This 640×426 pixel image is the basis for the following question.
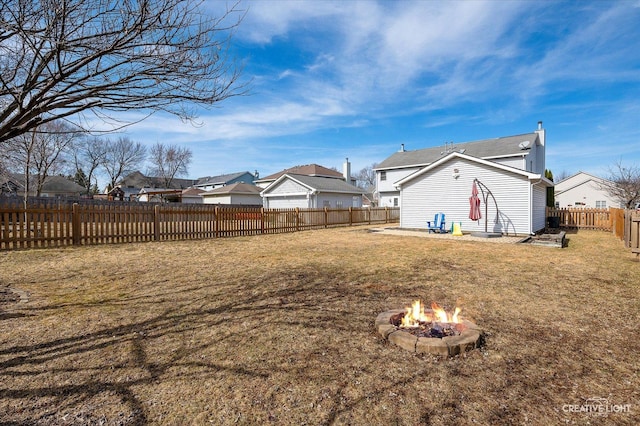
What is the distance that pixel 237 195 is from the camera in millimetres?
37438

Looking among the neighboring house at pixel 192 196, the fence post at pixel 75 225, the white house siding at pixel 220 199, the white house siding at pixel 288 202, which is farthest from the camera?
the neighboring house at pixel 192 196

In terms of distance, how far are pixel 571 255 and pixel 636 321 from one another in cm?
615

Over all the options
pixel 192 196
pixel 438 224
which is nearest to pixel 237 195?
pixel 192 196

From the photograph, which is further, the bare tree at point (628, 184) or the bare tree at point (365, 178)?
the bare tree at point (365, 178)

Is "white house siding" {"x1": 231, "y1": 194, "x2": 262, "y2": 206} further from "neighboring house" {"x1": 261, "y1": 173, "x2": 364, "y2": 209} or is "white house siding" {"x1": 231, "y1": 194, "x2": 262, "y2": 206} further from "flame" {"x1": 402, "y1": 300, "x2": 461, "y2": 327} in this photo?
"flame" {"x1": 402, "y1": 300, "x2": 461, "y2": 327}

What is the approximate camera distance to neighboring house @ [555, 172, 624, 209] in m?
38.6

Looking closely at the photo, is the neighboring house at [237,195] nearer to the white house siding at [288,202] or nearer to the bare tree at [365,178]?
the white house siding at [288,202]

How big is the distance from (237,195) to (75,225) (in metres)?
27.0

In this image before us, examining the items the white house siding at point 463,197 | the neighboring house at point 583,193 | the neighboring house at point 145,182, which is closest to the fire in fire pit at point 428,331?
the white house siding at point 463,197

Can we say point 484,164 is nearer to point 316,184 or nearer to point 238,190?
point 316,184

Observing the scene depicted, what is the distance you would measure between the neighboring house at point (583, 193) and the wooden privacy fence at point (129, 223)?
38.9 metres

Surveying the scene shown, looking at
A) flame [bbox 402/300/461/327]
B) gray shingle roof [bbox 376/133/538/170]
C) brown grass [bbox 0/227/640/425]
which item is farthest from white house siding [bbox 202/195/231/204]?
flame [bbox 402/300/461/327]

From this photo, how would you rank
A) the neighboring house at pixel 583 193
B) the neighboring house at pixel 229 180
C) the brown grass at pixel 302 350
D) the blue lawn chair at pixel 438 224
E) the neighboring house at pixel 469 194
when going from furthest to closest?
the neighboring house at pixel 229 180
the neighboring house at pixel 583 193
the blue lawn chair at pixel 438 224
the neighboring house at pixel 469 194
the brown grass at pixel 302 350

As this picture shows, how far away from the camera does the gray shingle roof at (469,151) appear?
25.6 meters
